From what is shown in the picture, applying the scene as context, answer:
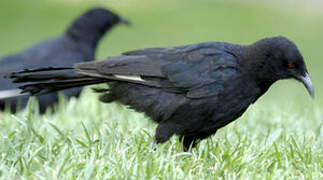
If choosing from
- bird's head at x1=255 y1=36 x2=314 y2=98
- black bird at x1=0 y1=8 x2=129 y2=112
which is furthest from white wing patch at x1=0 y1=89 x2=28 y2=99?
bird's head at x1=255 y1=36 x2=314 y2=98

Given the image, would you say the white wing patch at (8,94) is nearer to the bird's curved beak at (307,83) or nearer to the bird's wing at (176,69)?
the bird's wing at (176,69)

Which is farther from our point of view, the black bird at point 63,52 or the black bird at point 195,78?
the black bird at point 63,52

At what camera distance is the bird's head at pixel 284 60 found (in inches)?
181

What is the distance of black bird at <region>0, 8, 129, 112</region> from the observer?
276 inches

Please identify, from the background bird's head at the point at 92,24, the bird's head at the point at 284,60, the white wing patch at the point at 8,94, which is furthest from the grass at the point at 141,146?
the background bird's head at the point at 92,24

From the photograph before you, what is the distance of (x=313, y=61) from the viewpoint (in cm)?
1468

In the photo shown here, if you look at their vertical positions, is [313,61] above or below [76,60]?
A: below

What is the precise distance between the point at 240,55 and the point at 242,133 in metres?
1.06

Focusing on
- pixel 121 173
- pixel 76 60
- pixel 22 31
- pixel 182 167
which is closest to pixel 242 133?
pixel 182 167

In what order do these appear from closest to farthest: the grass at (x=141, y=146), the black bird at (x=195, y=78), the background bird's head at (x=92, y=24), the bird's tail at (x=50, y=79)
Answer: the grass at (x=141, y=146)
the black bird at (x=195, y=78)
the bird's tail at (x=50, y=79)
the background bird's head at (x=92, y=24)

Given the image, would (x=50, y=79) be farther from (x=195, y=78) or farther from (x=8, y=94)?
(x=8, y=94)

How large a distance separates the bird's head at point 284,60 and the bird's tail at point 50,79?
55.2 inches

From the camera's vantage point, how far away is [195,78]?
15.4 ft

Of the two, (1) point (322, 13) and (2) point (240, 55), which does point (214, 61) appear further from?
(1) point (322, 13)
